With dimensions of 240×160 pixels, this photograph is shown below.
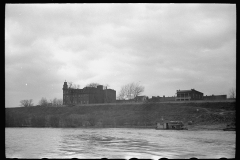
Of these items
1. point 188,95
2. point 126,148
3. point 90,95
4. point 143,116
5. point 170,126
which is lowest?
point 170,126

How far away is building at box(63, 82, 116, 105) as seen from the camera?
104 m

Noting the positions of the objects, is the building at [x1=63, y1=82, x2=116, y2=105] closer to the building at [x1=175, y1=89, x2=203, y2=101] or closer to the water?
the building at [x1=175, y1=89, x2=203, y2=101]

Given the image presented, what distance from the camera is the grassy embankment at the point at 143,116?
165ft

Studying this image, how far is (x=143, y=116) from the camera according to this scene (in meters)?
57.4

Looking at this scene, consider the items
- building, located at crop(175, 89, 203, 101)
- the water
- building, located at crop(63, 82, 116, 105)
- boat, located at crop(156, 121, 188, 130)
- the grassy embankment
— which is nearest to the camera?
the water

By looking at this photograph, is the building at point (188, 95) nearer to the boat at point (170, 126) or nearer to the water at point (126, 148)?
the boat at point (170, 126)

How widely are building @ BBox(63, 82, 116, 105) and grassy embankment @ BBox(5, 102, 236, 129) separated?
1371 inches

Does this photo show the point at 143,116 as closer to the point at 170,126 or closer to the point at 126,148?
the point at 170,126

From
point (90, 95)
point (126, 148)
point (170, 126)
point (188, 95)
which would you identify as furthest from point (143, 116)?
point (90, 95)

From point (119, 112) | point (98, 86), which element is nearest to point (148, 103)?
point (119, 112)

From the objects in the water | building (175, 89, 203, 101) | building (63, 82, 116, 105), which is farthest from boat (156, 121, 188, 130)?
building (63, 82, 116, 105)

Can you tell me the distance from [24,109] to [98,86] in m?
36.9

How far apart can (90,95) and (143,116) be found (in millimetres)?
55854
